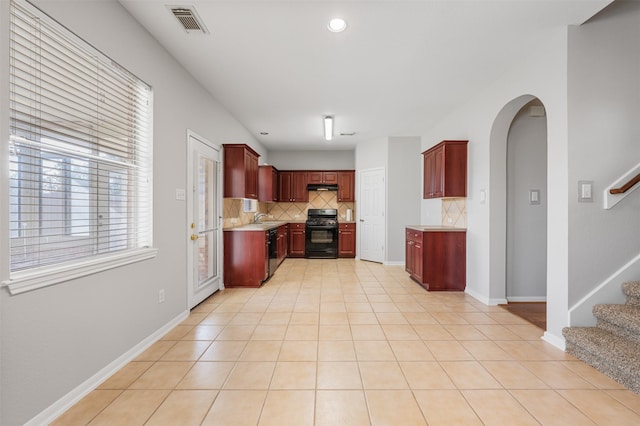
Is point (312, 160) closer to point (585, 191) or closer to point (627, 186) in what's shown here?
point (585, 191)

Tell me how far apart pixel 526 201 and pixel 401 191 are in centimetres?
265

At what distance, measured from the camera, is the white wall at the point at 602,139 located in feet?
8.07

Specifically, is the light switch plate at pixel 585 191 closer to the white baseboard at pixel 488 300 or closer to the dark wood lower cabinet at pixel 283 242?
the white baseboard at pixel 488 300

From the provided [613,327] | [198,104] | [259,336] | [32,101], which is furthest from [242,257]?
[613,327]

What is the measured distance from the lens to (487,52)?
112 inches

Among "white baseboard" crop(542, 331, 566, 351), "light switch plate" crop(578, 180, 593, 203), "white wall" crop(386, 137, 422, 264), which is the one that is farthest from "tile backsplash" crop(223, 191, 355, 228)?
"light switch plate" crop(578, 180, 593, 203)

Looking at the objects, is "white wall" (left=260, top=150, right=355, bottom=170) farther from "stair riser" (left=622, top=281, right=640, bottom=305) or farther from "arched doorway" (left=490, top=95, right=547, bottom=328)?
"stair riser" (left=622, top=281, right=640, bottom=305)

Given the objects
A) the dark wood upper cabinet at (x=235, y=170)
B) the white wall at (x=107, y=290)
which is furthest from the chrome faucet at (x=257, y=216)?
the white wall at (x=107, y=290)

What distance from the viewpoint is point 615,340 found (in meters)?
2.19

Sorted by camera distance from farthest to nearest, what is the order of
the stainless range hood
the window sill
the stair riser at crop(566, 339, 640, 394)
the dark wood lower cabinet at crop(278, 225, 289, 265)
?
1. the stainless range hood
2. the dark wood lower cabinet at crop(278, 225, 289, 265)
3. the stair riser at crop(566, 339, 640, 394)
4. the window sill

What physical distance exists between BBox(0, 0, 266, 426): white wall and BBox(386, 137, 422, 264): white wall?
3.95 meters

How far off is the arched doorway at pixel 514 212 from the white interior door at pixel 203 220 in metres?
3.59

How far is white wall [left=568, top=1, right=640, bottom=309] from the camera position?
8.07 ft

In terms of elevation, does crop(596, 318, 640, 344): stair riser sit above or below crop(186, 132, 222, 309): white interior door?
below
